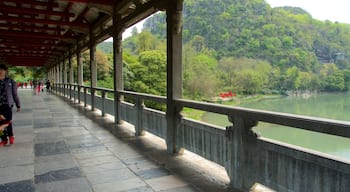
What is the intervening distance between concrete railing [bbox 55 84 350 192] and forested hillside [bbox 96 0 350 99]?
10.3m

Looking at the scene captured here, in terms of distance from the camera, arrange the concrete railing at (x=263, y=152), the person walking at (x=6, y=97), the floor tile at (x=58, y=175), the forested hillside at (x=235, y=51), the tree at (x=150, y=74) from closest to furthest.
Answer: the concrete railing at (x=263, y=152) → the floor tile at (x=58, y=175) → the person walking at (x=6, y=97) → the forested hillside at (x=235, y=51) → the tree at (x=150, y=74)

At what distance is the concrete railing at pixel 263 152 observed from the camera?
2.00 metres

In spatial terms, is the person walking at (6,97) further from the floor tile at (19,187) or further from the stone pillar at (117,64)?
the stone pillar at (117,64)

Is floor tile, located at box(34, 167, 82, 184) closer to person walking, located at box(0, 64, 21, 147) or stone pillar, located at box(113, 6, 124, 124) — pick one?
person walking, located at box(0, 64, 21, 147)

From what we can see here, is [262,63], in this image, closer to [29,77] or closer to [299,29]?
[299,29]

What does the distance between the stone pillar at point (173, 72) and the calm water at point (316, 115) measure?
4.06ft

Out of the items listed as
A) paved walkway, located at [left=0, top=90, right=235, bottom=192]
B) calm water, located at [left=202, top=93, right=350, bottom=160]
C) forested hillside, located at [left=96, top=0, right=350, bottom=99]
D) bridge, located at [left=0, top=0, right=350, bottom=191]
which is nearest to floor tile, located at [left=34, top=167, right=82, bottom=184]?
paved walkway, located at [left=0, top=90, right=235, bottom=192]

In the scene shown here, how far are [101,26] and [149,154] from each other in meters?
5.83

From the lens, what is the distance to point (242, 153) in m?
2.77

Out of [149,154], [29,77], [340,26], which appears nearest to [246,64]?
[340,26]

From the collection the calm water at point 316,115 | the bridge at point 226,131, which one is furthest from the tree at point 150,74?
the bridge at point 226,131

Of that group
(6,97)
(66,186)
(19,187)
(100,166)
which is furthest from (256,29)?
(19,187)

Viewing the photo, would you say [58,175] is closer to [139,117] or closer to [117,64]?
[139,117]

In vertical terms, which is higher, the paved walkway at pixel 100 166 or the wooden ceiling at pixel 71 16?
the wooden ceiling at pixel 71 16
